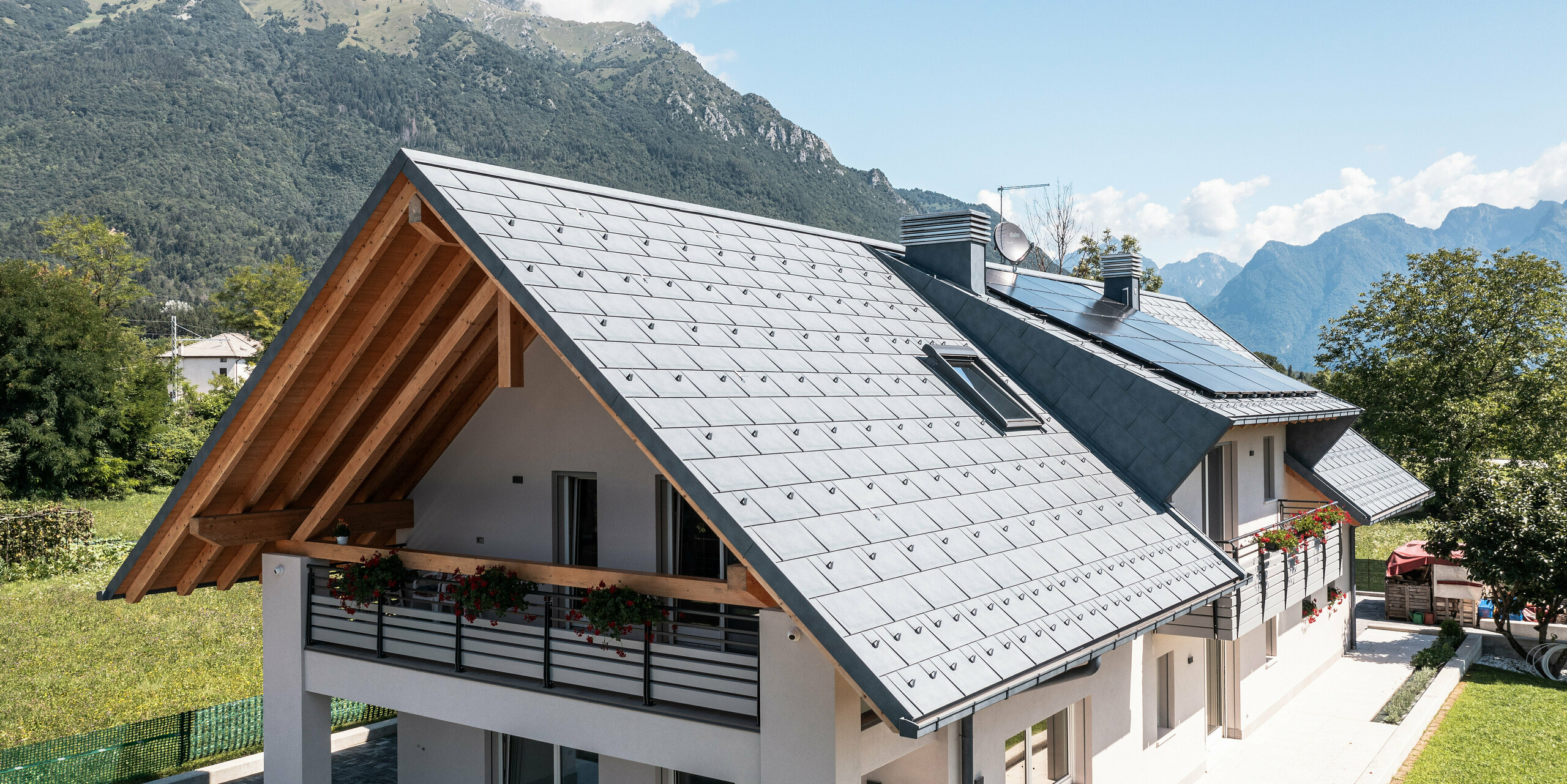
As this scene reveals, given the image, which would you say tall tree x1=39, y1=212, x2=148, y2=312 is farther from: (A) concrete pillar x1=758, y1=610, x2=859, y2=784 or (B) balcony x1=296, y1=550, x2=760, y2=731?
(A) concrete pillar x1=758, y1=610, x2=859, y2=784

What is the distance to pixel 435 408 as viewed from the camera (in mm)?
11445

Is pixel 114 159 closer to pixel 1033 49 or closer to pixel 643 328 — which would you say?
pixel 1033 49

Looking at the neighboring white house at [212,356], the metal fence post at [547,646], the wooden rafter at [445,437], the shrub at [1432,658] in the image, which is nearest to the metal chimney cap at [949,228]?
the wooden rafter at [445,437]

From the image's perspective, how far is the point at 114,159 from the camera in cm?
14400

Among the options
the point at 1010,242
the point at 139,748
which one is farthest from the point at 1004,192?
the point at 139,748

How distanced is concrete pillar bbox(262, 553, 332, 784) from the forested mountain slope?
363 feet

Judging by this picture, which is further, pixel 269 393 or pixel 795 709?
pixel 269 393

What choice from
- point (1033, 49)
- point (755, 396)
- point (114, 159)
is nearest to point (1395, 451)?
point (1033, 49)

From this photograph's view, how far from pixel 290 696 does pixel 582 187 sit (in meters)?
7.31

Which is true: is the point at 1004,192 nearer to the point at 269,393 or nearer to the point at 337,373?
the point at 337,373

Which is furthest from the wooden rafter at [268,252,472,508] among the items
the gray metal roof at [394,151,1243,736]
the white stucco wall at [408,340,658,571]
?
the white stucco wall at [408,340,658,571]

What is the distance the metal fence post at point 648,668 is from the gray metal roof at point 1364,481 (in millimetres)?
14832

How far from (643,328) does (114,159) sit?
6698 inches

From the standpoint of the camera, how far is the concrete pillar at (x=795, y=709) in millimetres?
7930
